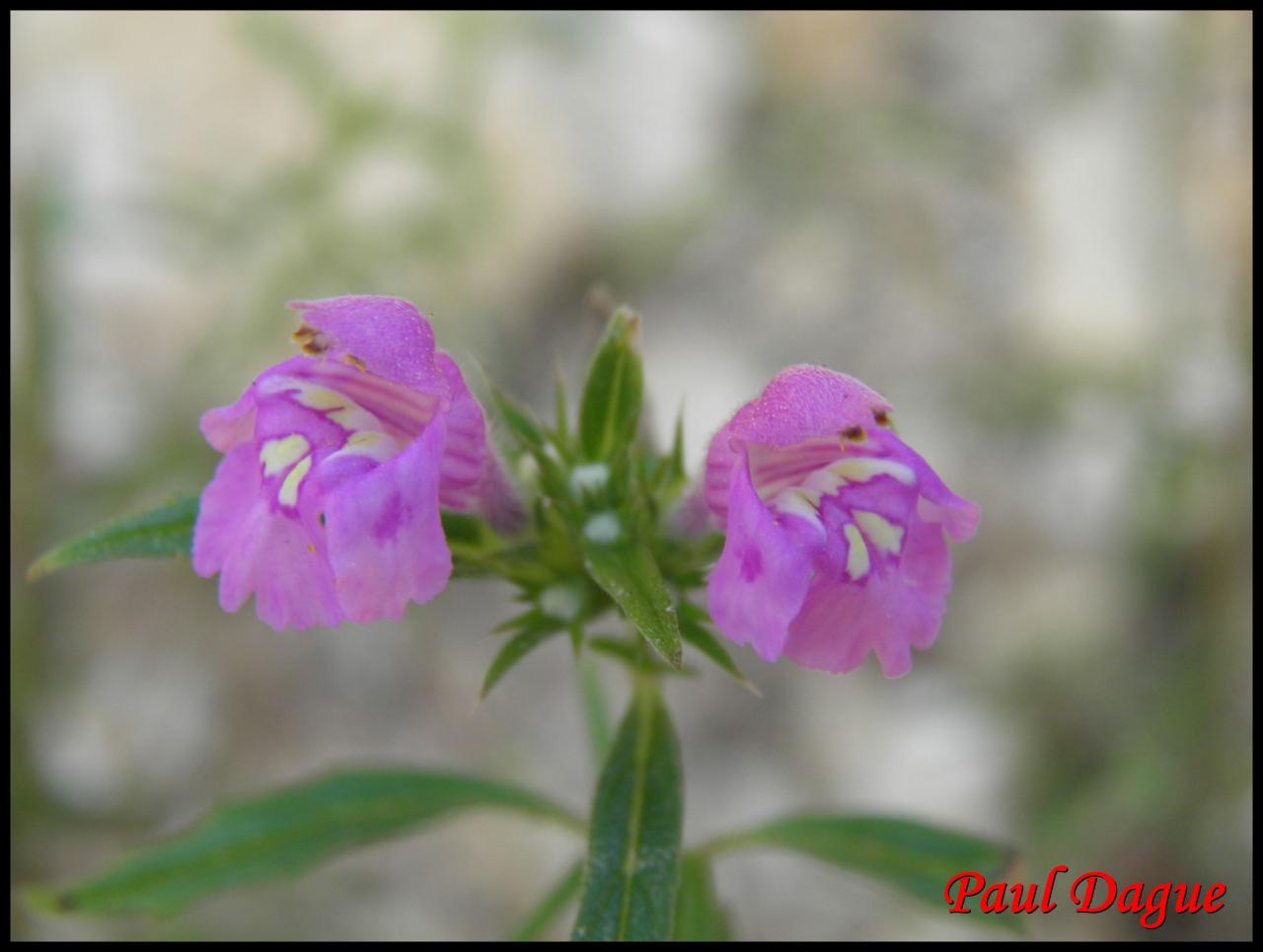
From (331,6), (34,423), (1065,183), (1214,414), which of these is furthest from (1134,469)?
(34,423)

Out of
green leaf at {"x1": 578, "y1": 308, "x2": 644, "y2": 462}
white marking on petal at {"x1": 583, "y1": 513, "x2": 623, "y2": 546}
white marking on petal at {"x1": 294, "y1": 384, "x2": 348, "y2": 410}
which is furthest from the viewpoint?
green leaf at {"x1": 578, "y1": 308, "x2": 644, "y2": 462}

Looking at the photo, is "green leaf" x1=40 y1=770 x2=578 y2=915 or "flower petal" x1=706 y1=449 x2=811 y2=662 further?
"green leaf" x1=40 y1=770 x2=578 y2=915

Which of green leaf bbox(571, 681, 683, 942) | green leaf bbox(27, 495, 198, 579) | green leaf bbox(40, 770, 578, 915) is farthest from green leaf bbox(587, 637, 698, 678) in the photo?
green leaf bbox(27, 495, 198, 579)

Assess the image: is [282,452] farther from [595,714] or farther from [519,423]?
[595,714]

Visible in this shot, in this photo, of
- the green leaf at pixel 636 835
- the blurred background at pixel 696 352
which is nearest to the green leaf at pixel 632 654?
the green leaf at pixel 636 835

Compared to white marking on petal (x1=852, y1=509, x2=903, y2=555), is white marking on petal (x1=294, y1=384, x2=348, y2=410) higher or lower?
white marking on petal (x1=294, y1=384, x2=348, y2=410)

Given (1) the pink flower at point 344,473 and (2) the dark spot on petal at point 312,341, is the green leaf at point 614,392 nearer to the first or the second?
(1) the pink flower at point 344,473

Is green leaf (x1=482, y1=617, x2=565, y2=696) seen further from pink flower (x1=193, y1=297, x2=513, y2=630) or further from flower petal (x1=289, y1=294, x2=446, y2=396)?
flower petal (x1=289, y1=294, x2=446, y2=396)

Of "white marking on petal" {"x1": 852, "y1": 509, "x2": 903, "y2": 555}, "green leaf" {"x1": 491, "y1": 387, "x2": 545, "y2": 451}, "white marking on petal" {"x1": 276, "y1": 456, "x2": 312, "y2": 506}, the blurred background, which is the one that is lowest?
"white marking on petal" {"x1": 276, "y1": 456, "x2": 312, "y2": 506}
